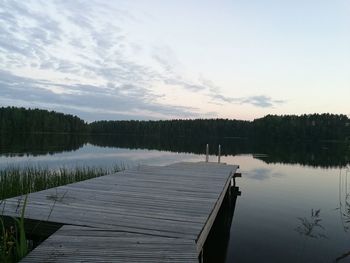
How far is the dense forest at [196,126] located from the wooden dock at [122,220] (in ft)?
243

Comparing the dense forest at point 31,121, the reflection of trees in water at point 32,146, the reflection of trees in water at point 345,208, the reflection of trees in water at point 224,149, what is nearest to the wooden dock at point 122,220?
the reflection of trees in water at point 345,208

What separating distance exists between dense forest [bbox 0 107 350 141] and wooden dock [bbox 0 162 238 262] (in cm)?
7421

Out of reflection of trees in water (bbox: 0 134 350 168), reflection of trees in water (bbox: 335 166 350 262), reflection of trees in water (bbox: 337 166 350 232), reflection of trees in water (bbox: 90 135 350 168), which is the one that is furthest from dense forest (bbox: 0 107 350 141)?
reflection of trees in water (bbox: 335 166 350 262)

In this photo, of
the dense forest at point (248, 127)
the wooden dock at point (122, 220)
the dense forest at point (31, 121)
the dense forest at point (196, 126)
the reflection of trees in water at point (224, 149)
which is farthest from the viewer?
the dense forest at point (248, 127)

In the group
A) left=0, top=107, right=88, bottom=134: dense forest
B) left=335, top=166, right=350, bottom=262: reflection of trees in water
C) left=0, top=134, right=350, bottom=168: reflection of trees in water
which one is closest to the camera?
left=335, top=166, right=350, bottom=262: reflection of trees in water

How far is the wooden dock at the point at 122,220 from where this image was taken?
3484 mm

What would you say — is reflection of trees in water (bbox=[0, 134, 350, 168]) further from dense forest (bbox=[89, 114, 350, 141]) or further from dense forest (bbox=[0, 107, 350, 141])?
dense forest (bbox=[89, 114, 350, 141])

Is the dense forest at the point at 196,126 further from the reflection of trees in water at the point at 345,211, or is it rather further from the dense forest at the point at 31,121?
the reflection of trees in water at the point at 345,211

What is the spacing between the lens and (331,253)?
294 inches

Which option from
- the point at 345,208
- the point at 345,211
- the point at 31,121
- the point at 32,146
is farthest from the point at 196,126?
the point at 345,211

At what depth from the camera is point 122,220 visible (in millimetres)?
4676

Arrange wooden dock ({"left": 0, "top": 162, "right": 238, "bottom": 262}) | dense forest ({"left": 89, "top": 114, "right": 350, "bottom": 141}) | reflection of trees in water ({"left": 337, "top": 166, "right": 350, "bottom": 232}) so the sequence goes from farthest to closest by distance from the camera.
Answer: dense forest ({"left": 89, "top": 114, "right": 350, "bottom": 141}) → reflection of trees in water ({"left": 337, "top": 166, "right": 350, "bottom": 232}) → wooden dock ({"left": 0, "top": 162, "right": 238, "bottom": 262})

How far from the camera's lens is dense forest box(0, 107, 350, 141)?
8806 cm

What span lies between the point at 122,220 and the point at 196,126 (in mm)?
113662
